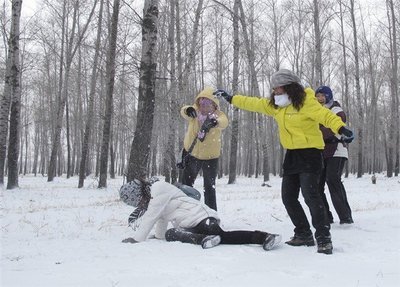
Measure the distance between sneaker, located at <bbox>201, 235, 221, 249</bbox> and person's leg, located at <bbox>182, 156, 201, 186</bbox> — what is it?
1.62 meters

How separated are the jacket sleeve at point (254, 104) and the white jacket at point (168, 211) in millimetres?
1226

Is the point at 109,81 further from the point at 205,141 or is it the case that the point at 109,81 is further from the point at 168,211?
the point at 168,211

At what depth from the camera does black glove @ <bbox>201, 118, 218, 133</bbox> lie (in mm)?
5555

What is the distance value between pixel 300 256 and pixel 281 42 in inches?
1183

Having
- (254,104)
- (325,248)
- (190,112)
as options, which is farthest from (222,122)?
(325,248)

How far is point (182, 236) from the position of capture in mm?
4430

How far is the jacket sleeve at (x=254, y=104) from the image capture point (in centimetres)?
461

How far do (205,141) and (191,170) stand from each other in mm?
467

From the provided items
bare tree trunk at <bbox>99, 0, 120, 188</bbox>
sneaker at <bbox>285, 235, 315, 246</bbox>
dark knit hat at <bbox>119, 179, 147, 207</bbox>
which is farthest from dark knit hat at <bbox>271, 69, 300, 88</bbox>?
bare tree trunk at <bbox>99, 0, 120, 188</bbox>

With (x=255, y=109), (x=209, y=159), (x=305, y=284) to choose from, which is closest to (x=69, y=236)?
(x=209, y=159)

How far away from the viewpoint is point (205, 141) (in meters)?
5.66

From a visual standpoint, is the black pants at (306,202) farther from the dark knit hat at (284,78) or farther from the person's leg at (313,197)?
the dark knit hat at (284,78)

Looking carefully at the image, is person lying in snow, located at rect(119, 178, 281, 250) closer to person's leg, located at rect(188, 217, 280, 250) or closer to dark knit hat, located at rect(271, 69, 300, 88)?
person's leg, located at rect(188, 217, 280, 250)

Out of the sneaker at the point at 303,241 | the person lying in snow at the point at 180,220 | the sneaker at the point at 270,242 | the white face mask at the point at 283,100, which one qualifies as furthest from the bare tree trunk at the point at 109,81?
the sneaker at the point at 270,242
